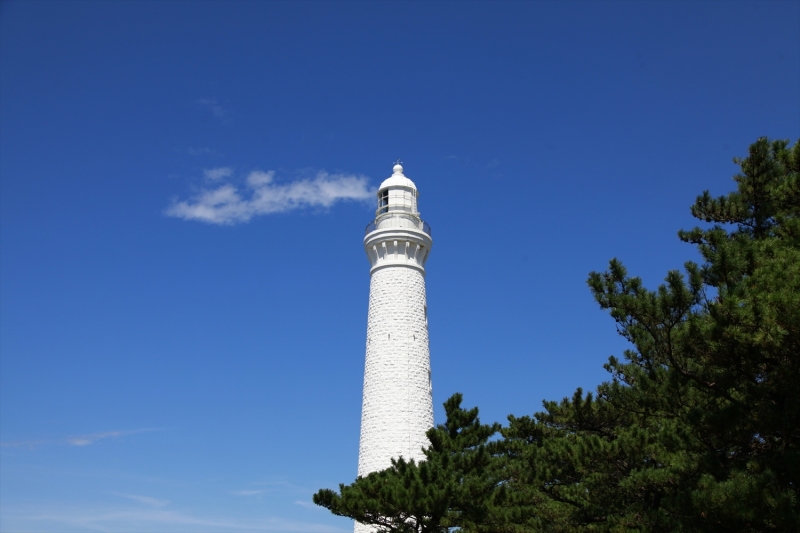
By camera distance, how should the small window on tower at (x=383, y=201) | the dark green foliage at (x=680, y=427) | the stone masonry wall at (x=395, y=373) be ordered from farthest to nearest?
the small window on tower at (x=383, y=201) → the stone masonry wall at (x=395, y=373) → the dark green foliage at (x=680, y=427)

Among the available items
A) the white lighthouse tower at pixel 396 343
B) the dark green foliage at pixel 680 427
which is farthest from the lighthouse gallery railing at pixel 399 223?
the dark green foliage at pixel 680 427

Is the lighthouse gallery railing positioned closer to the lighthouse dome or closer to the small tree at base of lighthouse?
Answer: the lighthouse dome

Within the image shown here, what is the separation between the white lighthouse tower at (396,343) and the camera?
995 inches

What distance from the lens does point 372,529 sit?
23.8 metres

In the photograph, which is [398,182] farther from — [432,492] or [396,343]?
[432,492]

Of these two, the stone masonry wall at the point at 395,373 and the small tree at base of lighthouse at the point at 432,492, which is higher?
the stone masonry wall at the point at 395,373

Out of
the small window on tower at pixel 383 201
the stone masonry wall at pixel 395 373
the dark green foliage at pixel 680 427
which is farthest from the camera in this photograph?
the small window on tower at pixel 383 201

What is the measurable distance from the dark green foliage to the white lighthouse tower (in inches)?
244

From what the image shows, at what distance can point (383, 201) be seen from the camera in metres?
30.3

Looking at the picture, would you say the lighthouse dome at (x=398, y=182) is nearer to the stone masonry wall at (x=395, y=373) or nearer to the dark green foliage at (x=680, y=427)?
the stone masonry wall at (x=395, y=373)

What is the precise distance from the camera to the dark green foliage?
420 inches

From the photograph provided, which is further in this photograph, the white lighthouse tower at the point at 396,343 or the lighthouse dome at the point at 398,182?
the lighthouse dome at the point at 398,182

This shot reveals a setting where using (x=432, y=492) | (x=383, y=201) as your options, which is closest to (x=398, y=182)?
(x=383, y=201)

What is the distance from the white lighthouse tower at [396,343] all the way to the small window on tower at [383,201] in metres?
0.05
